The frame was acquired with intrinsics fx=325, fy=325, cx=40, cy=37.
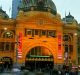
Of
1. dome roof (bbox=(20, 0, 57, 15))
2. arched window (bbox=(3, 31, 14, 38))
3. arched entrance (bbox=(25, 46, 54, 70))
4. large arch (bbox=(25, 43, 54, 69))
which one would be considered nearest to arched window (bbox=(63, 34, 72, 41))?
large arch (bbox=(25, 43, 54, 69))

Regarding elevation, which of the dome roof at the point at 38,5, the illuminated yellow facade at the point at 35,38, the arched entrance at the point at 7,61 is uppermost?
the dome roof at the point at 38,5

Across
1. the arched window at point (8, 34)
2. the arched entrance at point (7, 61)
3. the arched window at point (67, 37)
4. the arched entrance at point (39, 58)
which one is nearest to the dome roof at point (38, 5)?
the arched window at point (67, 37)

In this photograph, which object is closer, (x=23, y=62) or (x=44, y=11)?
(x=23, y=62)

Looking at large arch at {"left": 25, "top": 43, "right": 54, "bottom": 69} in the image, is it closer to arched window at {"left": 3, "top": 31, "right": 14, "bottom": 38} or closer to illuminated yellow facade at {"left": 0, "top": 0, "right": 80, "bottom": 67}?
illuminated yellow facade at {"left": 0, "top": 0, "right": 80, "bottom": 67}

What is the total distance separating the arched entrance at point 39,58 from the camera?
88000mm

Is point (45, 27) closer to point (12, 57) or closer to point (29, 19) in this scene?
point (29, 19)

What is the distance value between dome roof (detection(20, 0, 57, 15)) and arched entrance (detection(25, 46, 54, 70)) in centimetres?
1333

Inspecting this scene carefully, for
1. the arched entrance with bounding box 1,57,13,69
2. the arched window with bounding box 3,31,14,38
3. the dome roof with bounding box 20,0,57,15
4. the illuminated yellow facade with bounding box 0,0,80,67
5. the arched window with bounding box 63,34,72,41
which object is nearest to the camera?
the illuminated yellow facade with bounding box 0,0,80,67

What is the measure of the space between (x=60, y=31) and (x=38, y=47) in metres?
7.42

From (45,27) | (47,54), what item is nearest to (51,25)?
(45,27)

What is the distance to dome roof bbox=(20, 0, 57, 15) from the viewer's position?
95.6 metres

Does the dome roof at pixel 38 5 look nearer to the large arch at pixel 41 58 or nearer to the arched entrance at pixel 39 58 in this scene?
the large arch at pixel 41 58

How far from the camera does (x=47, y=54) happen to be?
89.2m

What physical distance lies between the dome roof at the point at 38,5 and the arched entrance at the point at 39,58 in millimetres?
13326
